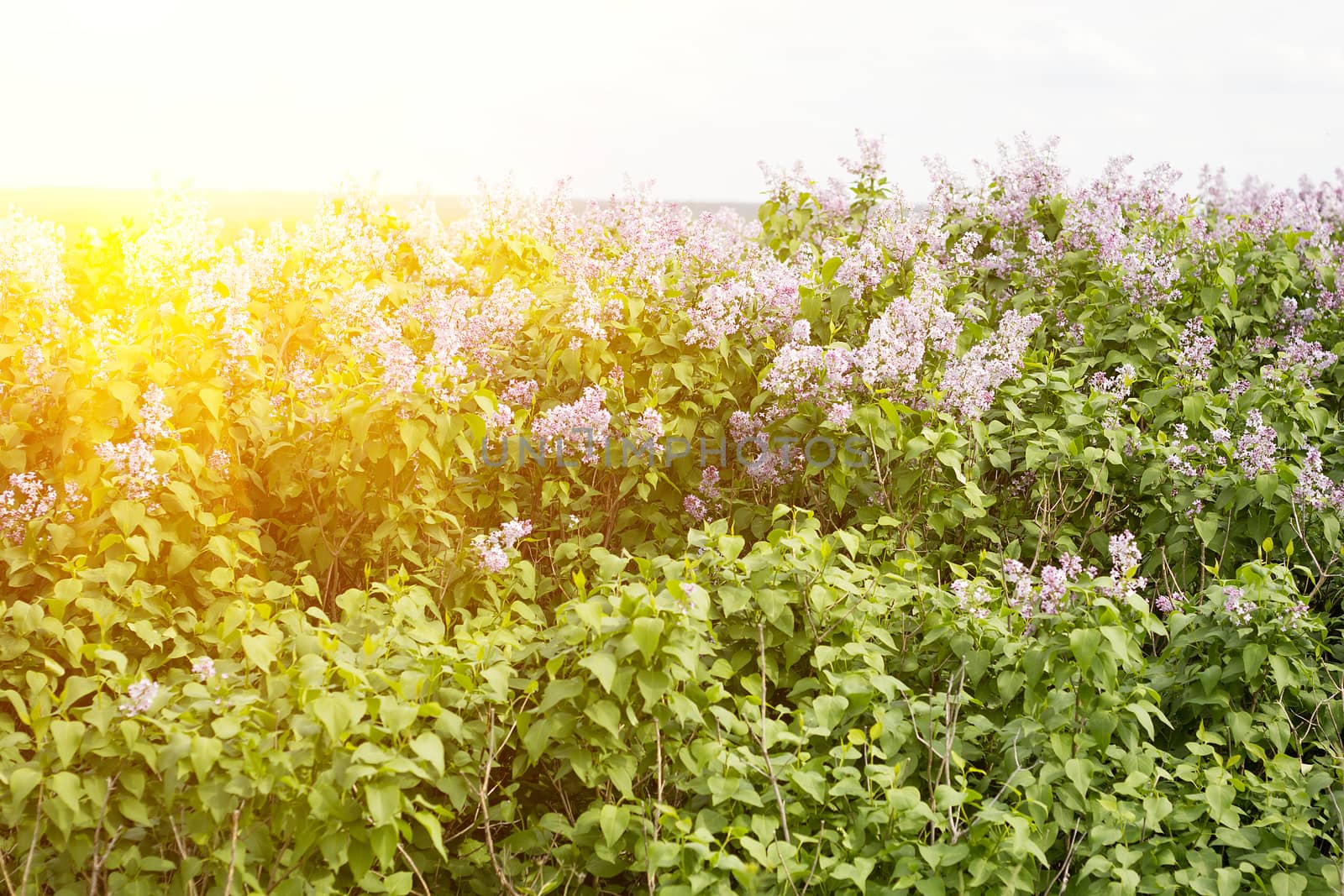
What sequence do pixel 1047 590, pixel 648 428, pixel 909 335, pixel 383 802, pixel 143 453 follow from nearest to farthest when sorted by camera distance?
pixel 383 802 < pixel 1047 590 < pixel 143 453 < pixel 648 428 < pixel 909 335

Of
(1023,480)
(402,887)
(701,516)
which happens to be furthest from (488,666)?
(1023,480)

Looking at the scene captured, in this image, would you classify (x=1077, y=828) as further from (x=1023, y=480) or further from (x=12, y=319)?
(x=12, y=319)

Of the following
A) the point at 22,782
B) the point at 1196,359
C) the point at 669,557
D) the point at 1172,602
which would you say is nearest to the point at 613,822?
the point at 22,782

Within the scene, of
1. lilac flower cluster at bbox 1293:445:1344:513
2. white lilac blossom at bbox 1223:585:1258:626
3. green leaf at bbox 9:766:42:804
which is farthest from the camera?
lilac flower cluster at bbox 1293:445:1344:513

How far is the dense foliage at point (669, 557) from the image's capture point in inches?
127

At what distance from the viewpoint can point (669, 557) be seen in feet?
16.4

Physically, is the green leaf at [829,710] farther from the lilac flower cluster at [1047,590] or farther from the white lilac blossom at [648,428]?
the white lilac blossom at [648,428]

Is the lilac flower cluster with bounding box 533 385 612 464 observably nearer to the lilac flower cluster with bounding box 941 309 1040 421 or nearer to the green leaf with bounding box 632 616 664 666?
the lilac flower cluster with bounding box 941 309 1040 421

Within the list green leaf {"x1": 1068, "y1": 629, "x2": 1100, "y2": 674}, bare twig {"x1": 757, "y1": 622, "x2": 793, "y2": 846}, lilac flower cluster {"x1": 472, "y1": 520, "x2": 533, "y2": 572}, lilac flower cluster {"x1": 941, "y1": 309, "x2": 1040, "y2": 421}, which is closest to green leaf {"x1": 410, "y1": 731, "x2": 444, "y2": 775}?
bare twig {"x1": 757, "y1": 622, "x2": 793, "y2": 846}

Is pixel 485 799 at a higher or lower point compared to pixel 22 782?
lower

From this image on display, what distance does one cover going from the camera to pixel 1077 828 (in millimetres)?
3445

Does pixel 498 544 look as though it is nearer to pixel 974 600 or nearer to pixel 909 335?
pixel 974 600

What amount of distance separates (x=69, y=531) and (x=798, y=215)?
4.90 meters

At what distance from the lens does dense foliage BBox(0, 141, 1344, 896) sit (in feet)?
10.6
